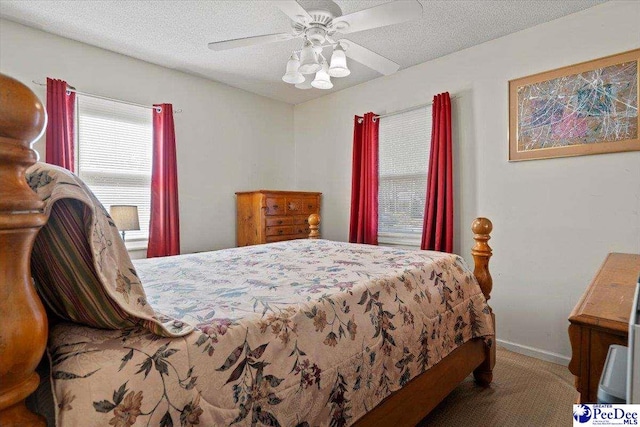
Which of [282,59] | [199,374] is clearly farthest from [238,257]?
[282,59]

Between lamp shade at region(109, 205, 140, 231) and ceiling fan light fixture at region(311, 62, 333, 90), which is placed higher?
ceiling fan light fixture at region(311, 62, 333, 90)

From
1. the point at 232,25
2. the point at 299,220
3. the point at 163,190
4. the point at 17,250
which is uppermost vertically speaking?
the point at 232,25

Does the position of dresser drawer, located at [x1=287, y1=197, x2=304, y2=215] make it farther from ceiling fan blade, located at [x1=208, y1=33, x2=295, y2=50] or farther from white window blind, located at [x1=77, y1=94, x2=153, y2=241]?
ceiling fan blade, located at [x1=208, y1=33, x2=295, y2=50]

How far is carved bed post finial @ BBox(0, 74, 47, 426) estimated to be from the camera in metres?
0.47

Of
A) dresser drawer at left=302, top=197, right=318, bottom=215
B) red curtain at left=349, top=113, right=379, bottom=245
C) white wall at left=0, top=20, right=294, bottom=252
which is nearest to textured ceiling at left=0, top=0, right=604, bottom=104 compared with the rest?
white wall at left=0, top=20, right=294, bottom=252

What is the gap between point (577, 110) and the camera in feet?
7.67

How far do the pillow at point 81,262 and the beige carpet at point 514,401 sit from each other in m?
1.62

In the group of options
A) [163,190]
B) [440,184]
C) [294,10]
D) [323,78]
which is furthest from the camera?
[163,190]

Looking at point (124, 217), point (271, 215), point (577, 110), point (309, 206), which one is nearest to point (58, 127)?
point (124, 217)

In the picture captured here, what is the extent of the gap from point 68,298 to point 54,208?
22 cm

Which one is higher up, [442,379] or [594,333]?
[594,333]

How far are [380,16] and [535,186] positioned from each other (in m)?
1.80

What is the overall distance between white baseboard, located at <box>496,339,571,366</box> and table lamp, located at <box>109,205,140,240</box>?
3164mm

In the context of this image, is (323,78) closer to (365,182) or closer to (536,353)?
(365,182)
